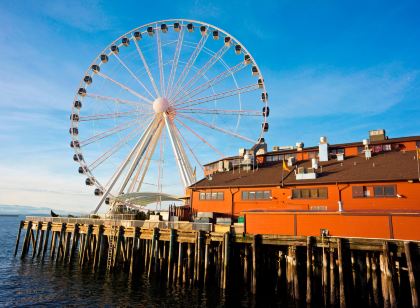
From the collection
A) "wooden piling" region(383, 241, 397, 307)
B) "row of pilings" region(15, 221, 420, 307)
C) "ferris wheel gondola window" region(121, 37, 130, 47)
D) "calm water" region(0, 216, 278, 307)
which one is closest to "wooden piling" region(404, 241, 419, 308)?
"row of pilings" region(15, 221, 420, 307)

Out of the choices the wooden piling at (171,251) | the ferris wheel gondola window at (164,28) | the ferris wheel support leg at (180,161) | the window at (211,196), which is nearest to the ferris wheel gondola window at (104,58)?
the ferris wheel gondola window at (164,28)

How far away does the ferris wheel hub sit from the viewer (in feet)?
150

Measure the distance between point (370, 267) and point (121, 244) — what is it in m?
23.4

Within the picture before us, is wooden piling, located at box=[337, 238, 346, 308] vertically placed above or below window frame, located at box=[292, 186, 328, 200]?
below

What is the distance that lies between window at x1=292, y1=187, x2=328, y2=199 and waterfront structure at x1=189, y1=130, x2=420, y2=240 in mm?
85

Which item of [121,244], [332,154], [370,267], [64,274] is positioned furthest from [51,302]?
[332,154]

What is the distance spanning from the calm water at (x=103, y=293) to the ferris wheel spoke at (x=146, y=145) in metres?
13.0

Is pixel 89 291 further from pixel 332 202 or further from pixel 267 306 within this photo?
pixel 332 202

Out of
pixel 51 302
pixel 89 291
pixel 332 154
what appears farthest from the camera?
pixel 332 154

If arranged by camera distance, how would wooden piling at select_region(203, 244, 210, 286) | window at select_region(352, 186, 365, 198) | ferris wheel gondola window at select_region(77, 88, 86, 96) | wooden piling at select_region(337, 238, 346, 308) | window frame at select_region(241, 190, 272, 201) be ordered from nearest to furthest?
wooden piling at select_region(337, 238, 346, 308), wooden piling at select_region(203, 244, 210, 286), window at select_region(352, 186, 365, 198), window frame at select_region(241, 190, 272, 201), ferris wheel gondola window at select_region(77, 88, 86, 96)

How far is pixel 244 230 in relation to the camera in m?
27.6

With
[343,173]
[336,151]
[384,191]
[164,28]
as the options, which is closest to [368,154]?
[343,173]

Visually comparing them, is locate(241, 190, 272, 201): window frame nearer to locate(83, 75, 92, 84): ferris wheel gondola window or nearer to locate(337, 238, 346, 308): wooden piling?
locate(337, 238, 346, 308): wooden piling

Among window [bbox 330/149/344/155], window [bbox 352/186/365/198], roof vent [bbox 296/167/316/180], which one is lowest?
window [bbox 352/186/365/198]
